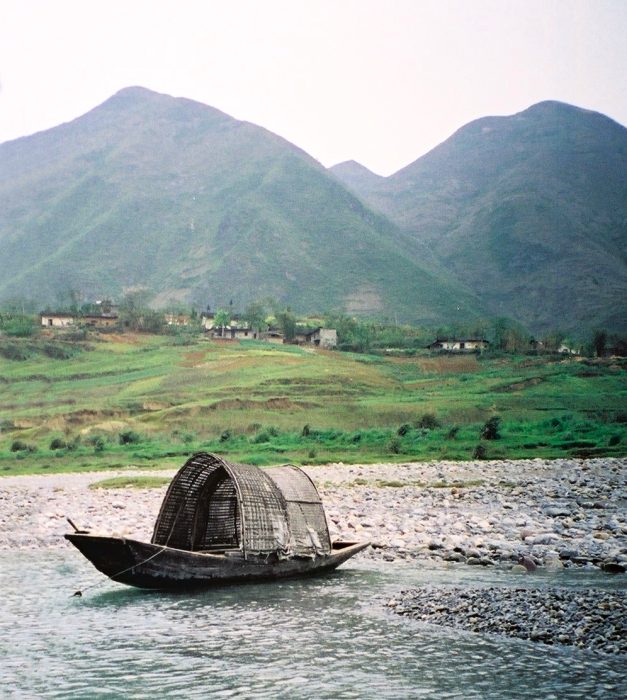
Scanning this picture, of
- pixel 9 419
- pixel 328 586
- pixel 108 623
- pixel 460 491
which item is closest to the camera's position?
pixel 108 623

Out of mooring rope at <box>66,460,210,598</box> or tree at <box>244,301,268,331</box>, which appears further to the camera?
tree at <box>244,301,268,331</box>

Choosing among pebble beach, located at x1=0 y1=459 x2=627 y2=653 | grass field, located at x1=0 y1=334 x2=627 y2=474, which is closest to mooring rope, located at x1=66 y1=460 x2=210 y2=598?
pebble beach, located at x1=0 y1=459 x2=627 y2=653

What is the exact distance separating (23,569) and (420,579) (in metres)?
9.44

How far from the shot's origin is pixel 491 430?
182 ft

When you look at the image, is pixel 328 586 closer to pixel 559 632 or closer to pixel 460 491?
pixel 559 632

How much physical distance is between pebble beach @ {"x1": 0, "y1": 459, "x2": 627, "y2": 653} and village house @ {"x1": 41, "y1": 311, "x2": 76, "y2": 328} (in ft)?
202

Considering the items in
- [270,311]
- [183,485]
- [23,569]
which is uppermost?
[270,311]

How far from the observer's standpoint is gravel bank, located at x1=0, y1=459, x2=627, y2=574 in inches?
846

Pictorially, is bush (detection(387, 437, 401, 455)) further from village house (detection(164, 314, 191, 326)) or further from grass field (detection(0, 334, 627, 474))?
village house (detection(164, 314, 191, 326))

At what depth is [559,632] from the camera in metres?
13.9

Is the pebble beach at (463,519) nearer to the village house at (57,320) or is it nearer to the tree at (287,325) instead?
the tree at (287,325)

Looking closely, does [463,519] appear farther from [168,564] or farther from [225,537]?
[168,564]

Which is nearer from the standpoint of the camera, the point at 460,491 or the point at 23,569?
the point at 23,569

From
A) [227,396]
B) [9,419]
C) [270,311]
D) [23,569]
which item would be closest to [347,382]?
[227,396]
